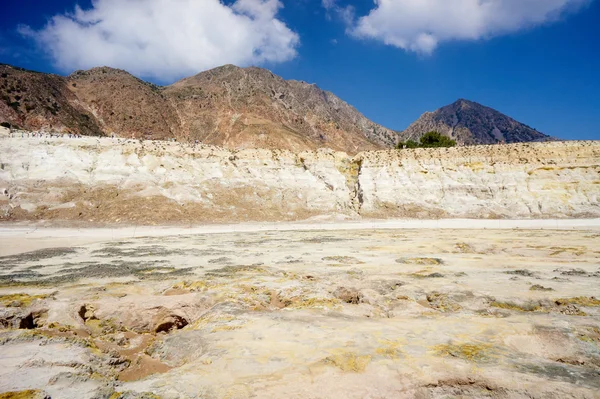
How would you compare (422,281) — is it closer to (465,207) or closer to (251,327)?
(251,327)

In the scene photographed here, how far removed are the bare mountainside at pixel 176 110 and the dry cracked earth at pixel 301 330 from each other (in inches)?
3833

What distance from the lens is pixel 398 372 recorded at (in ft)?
Answer: 16.7

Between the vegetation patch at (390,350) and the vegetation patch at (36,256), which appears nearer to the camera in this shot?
the vegetation patch at (390,350)

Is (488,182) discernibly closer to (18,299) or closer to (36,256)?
(36,256)

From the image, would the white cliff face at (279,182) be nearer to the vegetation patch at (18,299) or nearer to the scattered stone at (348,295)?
the vegetation patch at (18,299)

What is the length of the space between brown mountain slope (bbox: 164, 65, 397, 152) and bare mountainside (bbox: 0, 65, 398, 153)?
0.35 m

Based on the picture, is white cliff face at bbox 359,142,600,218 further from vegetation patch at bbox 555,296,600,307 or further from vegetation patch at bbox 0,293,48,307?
vegetation patch at bbox 0,293,48,307

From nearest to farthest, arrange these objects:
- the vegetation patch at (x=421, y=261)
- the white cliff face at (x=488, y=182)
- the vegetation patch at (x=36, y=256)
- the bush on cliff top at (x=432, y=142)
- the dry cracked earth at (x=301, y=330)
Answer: the dry cracked earth at (x=301, y=330), the vegetation patch at (x=421, y=261), the vegetation patch at (x=36, y=256), the white cliff face at (x=488, y=182), the bush on cliff top at (x=432, y=142)

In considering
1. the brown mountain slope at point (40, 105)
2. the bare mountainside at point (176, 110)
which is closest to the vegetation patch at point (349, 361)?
the bare mountainside at point (176, 110)

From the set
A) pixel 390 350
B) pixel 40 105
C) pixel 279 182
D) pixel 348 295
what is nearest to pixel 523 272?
pixel 348 295

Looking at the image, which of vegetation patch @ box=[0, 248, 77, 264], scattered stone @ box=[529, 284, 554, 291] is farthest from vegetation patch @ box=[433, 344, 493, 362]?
vegetation patch @ box=[0, 248, 77, 264]

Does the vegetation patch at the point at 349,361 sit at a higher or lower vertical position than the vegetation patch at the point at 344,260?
higher

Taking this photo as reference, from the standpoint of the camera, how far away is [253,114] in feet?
414

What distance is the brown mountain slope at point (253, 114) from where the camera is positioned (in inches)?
4486
